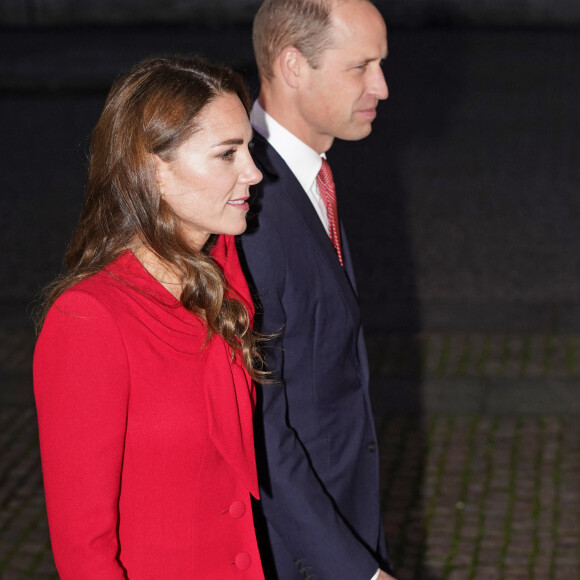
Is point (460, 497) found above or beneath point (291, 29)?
beneath

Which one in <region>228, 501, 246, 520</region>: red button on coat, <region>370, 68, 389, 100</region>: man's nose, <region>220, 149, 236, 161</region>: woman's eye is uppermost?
<region>220, 149, 236, 161</region>: woman's eye

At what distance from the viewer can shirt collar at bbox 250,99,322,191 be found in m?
2.97

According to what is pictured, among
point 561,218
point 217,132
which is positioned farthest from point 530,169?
point 217,132

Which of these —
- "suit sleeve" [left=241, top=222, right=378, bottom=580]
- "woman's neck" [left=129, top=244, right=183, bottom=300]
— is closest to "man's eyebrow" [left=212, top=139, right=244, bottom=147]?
"woman's neck" [left=129, top=244, right=183, bottom=300]

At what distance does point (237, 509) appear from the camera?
90.8 inches

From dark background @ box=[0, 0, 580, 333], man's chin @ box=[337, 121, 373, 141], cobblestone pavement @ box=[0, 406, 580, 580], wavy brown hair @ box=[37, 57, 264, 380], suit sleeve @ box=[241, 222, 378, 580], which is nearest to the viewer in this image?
wavy brown hair @ box=[37, 57, 264, 380]

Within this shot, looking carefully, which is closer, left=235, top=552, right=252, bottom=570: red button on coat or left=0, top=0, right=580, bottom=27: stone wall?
left=235, top=552, right=252, bottom=570: red button on coat

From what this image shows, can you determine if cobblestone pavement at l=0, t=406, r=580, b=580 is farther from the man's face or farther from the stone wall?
the stone wall

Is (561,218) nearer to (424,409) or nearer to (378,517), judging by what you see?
(424,409)

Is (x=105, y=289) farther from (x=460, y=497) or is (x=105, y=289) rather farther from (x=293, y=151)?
(x=460, y=497)

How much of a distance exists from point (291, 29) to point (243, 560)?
1.47m

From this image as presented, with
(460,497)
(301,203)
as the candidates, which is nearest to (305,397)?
(301,203)

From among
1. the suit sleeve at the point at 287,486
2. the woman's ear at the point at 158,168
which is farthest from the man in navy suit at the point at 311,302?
the woman's ear at the point at 158,168

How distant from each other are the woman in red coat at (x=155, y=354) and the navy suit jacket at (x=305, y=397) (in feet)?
0.73
